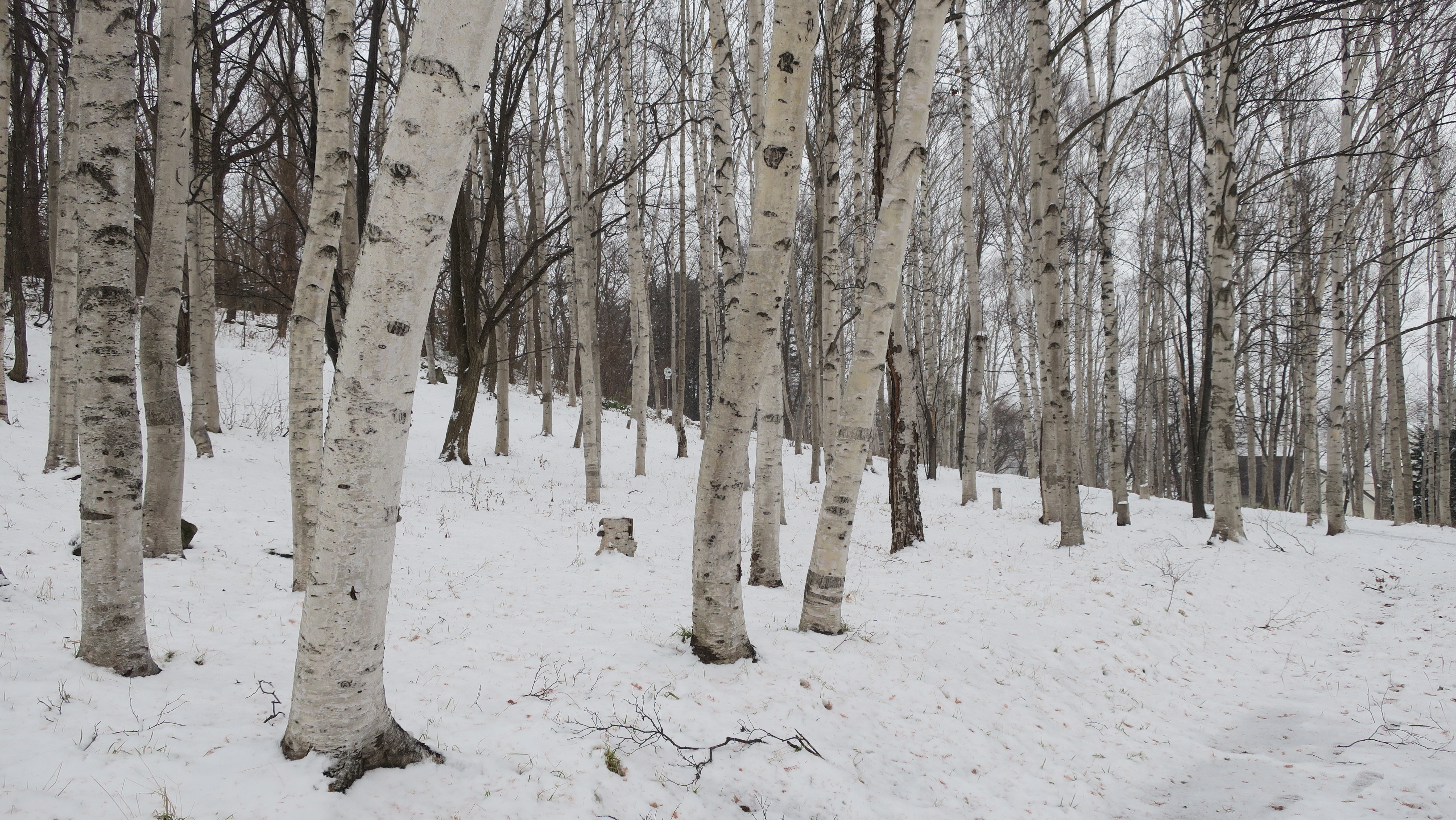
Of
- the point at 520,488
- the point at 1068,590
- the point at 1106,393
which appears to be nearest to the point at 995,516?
the point at 1106,393

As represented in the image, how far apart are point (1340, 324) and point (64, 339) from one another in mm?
16732

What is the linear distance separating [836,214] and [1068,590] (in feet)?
13.9

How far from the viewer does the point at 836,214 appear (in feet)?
20.3

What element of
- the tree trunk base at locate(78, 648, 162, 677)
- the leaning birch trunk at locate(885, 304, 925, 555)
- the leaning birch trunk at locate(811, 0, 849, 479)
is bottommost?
the tree trunk base at locate(78, 648, 162, 677)

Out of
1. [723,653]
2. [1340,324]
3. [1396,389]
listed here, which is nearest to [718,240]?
[723,653]

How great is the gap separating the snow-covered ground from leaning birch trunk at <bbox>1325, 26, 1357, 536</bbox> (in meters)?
2.31

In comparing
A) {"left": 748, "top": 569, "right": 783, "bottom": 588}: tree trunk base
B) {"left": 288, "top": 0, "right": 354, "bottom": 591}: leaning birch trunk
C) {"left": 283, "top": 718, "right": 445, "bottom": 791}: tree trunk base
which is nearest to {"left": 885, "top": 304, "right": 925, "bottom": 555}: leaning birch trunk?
{"left": 748, "top": 569, "right": 783, "bottom": 588}: tree trunk base

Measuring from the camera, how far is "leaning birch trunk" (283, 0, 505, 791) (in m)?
1.77

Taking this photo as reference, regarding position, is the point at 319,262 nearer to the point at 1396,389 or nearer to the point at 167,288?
the point at 167,288

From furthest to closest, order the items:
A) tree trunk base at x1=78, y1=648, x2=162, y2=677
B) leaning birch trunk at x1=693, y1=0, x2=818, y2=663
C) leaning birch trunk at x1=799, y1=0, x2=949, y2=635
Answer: leaning birch trunk at x1=799, y1=0, x2=949, y2=635, leaning birch trunk at x1=693, y1=0, x2=818, y2=663, tree trunk base at x1=78, y1=648, x2=162, y2=677

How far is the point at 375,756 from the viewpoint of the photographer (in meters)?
2.18

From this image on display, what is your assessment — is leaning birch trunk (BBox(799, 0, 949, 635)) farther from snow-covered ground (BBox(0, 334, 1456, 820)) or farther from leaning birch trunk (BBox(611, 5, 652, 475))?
leaning birch trunk (BBox(611, 5, 652, 475))

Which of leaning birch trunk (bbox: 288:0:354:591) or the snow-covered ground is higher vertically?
leaning birch trunk (bbox: 288:0:354:591)

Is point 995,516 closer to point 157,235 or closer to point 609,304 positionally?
point 157,235
